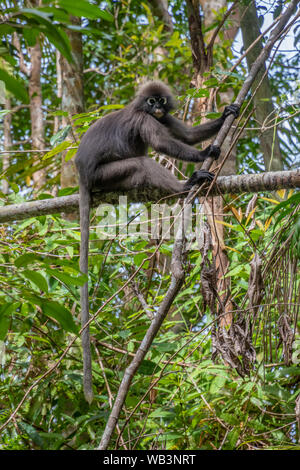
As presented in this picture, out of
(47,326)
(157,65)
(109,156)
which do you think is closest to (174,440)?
(47,326)

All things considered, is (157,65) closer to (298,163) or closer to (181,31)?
(181,31)

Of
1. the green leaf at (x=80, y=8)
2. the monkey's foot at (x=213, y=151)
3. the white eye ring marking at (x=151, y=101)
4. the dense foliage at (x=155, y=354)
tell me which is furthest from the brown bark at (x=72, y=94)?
the green leaf at (x=80, y=8)

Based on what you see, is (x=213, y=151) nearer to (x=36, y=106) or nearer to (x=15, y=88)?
(x=15, y=88)

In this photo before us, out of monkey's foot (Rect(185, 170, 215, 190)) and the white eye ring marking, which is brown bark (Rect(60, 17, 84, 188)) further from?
monkey's foot (Rect(185, 170, 215, 190))

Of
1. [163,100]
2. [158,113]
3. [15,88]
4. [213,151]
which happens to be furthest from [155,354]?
[15,88]

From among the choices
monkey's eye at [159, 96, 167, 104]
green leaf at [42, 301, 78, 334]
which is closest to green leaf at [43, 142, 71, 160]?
monkey's eye at [159, 96, 167, 104]

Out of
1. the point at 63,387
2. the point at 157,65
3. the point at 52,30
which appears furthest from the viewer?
the point at 157,65

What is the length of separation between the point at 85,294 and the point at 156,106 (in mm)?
1869

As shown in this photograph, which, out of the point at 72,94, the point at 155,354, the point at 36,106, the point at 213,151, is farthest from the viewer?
the point at 36,106

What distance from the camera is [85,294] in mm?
2973

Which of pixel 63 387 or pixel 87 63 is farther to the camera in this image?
pixel 87 63

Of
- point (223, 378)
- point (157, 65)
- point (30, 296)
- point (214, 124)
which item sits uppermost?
point (157, 65)

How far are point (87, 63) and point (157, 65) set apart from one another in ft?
6.54
